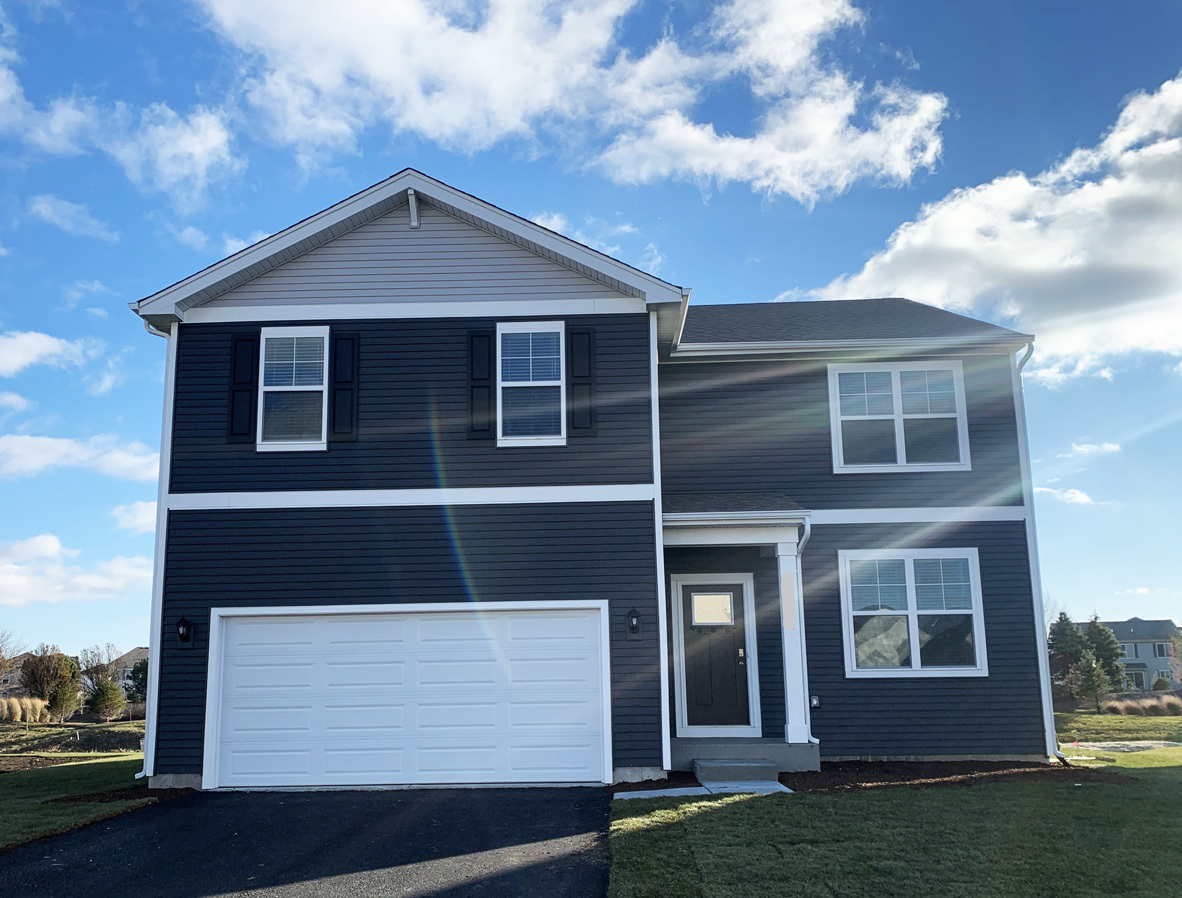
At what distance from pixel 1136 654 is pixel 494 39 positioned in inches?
2340

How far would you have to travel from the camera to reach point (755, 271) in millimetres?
15562

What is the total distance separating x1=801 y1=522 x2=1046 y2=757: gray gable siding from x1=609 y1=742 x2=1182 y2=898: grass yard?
234 centimetres

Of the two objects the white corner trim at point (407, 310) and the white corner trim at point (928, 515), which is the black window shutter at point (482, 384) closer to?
the white corner trim at point (407, 310)

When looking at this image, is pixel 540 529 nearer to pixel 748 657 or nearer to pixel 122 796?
pixel 748 657

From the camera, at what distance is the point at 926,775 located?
11.0m

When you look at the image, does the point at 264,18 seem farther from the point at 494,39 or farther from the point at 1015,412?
the point at 1015,412

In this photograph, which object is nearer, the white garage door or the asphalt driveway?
the asphalt driveway

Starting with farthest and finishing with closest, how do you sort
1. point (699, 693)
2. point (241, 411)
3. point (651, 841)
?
point (699, 693)
point (241, 411)
point (651, 841)

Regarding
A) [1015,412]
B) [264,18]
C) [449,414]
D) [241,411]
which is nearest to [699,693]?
[449,414]

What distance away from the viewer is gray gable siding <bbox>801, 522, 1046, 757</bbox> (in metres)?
12.0

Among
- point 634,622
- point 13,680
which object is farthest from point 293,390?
point 13,680

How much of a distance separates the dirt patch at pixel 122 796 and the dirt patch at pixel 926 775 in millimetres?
6746

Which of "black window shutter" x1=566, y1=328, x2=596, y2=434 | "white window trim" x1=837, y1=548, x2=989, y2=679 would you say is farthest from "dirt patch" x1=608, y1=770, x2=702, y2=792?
"black window shutter" x1=566, y1=328, x2=596, y2=434

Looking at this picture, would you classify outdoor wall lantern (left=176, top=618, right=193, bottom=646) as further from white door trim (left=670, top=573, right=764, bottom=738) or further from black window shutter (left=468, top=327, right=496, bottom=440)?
white door trim (left=670, top=573, right=764, bottom=738)
